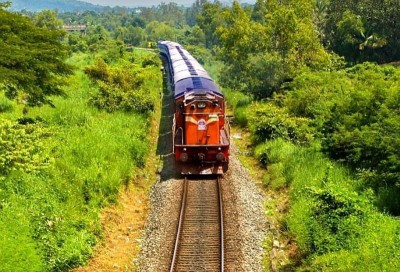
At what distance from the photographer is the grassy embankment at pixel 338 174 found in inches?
410

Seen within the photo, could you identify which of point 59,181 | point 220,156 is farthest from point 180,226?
point 220,156

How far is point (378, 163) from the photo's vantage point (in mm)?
13789

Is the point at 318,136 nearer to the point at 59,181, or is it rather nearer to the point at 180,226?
the point at 180,226

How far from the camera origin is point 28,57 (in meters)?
Answer: 15.8

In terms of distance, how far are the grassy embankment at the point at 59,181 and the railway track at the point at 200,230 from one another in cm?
254

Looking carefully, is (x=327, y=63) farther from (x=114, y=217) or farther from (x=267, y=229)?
(x=114, y=217)

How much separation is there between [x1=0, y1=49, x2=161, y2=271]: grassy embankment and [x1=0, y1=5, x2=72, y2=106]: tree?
1.76 metres

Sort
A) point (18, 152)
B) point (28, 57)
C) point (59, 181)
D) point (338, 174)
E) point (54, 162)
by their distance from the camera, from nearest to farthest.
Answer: point (18, 152)
point (54, 162)
point (59, 181)
point (338, 174)
point (28, 57)

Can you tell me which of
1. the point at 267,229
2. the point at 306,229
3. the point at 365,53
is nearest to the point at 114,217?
the point at 267,229

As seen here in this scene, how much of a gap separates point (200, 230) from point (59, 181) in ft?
15.8

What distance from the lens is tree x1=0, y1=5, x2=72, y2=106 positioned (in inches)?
603

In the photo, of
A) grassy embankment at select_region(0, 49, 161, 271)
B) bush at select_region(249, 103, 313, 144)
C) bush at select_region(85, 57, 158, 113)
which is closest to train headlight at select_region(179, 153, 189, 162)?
grassy embankment at select_region(0, 49, 161, 271)

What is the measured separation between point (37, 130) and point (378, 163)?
11502 millimetres

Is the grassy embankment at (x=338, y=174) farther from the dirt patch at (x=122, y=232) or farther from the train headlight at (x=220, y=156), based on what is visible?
the dirt patch at (x=122, y=232)
